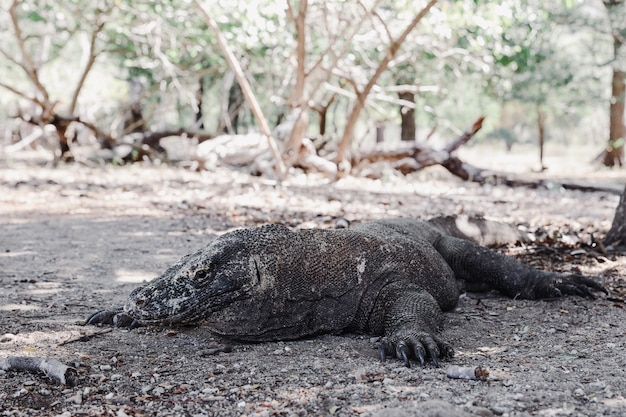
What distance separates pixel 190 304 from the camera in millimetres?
2930

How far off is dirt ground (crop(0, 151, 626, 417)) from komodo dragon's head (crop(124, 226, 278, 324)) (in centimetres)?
19

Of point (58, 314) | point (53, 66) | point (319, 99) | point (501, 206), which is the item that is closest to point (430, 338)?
point (58, 314)

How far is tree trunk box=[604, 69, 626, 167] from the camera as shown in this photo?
Result: 53.7 ft

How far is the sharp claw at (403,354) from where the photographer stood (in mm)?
2850

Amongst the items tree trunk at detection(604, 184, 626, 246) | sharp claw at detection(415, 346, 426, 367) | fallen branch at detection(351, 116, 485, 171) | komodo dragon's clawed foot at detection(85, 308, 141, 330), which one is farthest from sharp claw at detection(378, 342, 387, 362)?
fallen branch at detection(351, 116, 485, 171)

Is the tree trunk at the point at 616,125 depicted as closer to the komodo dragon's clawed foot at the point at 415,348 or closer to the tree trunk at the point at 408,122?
the tree trunk at the point at 408,122

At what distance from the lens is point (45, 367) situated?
2.62m

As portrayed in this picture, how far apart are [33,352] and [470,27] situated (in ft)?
27.5

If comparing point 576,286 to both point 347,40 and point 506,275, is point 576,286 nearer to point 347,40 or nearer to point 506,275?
point 506,275

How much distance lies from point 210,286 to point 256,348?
0.36 metres

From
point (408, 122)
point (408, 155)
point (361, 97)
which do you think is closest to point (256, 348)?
point (361, 97)

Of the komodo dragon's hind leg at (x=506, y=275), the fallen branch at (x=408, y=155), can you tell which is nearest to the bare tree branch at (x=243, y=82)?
the fallen branch at (x=408, y=155)

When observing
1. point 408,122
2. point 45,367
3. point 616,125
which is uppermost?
point 408,122

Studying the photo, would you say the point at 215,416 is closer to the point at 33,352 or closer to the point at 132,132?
the point at 33,352
